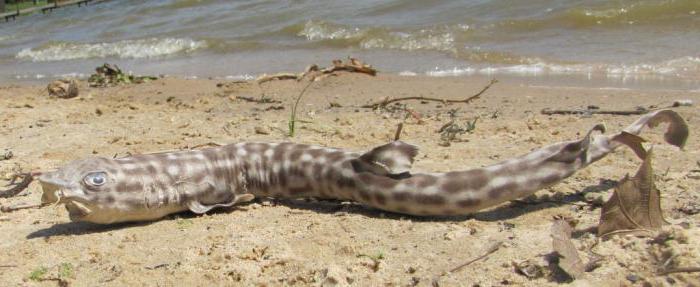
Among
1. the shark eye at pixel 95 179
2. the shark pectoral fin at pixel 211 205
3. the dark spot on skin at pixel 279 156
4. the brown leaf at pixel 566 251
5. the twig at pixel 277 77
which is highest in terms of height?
the twig at pixel 277 77

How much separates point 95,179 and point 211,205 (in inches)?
27.7

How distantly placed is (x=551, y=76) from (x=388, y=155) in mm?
5498

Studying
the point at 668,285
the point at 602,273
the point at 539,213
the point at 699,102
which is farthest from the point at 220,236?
the point at 699,102

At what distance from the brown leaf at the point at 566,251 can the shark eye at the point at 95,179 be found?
7.79 feet

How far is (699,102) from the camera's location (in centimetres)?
689

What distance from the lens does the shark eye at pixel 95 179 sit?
4.25 m

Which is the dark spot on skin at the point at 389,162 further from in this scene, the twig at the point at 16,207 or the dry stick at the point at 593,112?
the dry stick at the point at 593,112

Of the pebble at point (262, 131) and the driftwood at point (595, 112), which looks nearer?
the driftwood at point (595, 112)

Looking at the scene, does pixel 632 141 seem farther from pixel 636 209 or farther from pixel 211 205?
pixel 211 205

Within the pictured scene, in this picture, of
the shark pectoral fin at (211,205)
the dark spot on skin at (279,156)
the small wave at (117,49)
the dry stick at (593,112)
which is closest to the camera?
the shark pectoral fin at (211,205)

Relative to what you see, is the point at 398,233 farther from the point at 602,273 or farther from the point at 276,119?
the point at 276,119

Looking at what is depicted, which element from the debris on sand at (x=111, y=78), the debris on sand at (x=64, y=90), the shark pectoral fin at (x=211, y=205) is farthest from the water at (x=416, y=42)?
the shark pectoral fin at (x=211, y=205)

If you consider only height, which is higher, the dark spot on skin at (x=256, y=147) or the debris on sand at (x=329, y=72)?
the debris on sand at (x=329, y=72)

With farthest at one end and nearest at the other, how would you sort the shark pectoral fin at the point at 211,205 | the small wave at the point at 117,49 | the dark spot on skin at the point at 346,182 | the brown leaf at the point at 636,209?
the small wave at the point at 117,49, the shark pectoral fin at the point at 211,205, the dark spot on skin at the point at 346,182, the brown leaf at the point at 636,209
